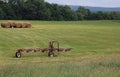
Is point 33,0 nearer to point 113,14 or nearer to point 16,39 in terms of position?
point 113,14

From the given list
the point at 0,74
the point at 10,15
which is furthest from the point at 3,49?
the point at 10,15

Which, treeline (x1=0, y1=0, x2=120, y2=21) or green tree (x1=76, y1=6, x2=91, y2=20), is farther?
green tree (x1=76, y1=6, x2=91, y2=20)

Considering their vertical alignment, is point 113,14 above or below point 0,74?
below

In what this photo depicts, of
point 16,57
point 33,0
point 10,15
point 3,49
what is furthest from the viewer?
point 33,0

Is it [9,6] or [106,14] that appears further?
[106,14]

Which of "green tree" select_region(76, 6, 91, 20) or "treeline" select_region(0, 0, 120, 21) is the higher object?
"treeline" select_region(0, 0, 120, 21)

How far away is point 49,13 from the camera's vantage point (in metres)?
86.0

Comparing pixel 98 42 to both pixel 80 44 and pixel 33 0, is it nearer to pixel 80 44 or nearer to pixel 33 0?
pixel 80 44

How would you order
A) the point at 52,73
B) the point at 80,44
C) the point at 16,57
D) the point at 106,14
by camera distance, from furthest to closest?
the point at 106,14 < the point at 80,44 < the point at 16,57 < the point at 52,73

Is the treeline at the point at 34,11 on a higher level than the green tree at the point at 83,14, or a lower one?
higher

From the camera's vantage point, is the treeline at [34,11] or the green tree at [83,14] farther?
the green tree at [83,14]

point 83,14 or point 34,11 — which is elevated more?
point 34,11

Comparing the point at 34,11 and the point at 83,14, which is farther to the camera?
the point at 83,14

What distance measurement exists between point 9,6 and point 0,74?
73.7 m
